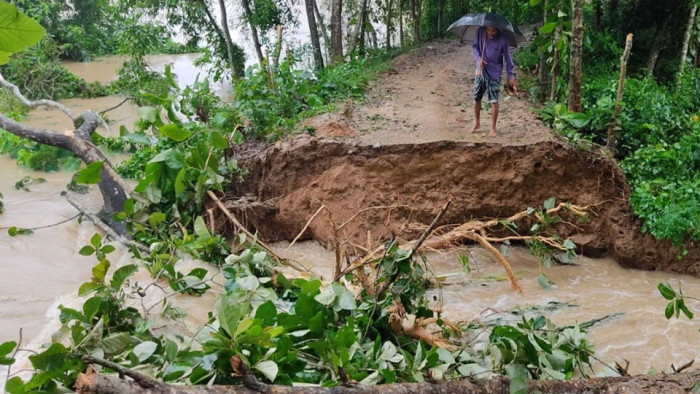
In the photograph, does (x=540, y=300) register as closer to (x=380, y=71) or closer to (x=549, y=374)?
(x=549, y=374)

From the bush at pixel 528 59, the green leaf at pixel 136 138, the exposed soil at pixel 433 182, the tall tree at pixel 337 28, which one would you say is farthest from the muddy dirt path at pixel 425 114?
the green leaf at pixel 136 138

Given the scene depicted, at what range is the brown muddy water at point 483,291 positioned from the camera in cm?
465

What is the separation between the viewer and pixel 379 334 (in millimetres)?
3621

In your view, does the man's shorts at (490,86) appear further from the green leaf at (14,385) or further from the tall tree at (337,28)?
the green leaf at (14,385)

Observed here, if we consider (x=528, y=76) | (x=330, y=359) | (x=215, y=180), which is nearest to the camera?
(x=330, y=359)

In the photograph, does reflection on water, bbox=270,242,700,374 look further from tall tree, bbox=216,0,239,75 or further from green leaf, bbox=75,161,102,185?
tall tree, bbox=216,0,239,75

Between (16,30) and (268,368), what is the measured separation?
199cm

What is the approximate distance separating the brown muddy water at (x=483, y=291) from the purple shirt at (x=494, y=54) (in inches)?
84.1

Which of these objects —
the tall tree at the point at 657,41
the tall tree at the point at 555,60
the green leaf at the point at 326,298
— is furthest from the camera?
the tall tree at the point at 657,41

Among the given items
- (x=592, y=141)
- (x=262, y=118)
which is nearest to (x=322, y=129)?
(x=262, y=118)

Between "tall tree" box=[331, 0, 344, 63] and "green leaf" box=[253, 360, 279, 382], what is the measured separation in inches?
355

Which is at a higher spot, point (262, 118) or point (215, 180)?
point (262, 118)

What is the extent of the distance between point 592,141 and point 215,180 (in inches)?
179

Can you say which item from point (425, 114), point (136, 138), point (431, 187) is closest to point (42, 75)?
point (136, 138)
